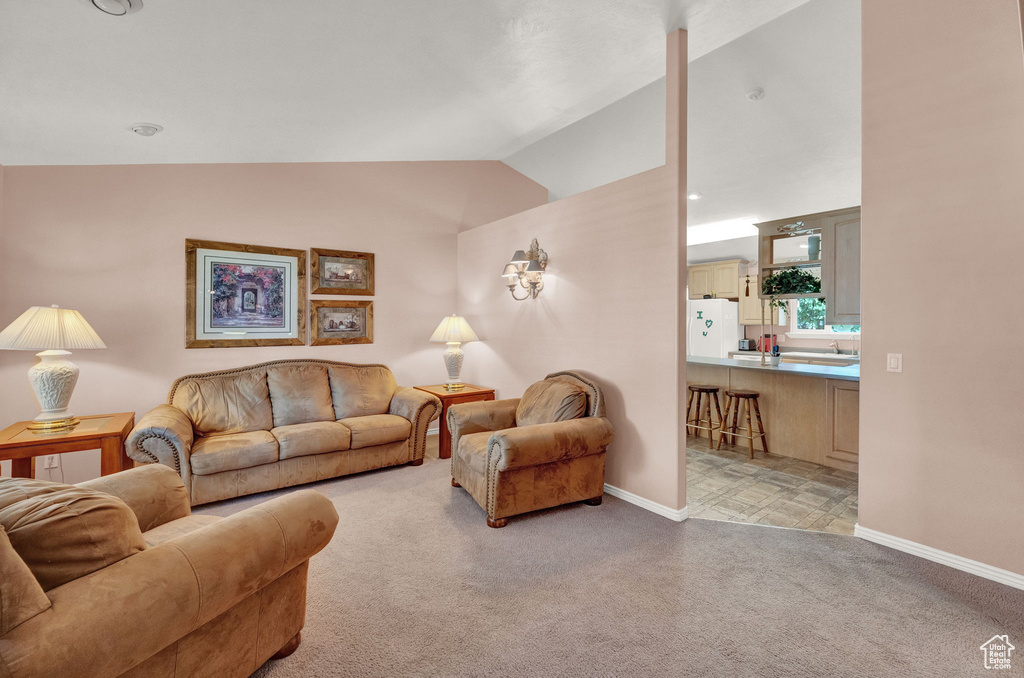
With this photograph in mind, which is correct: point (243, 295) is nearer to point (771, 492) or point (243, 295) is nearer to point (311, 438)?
point (311, 438)

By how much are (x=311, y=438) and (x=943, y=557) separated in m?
3.84

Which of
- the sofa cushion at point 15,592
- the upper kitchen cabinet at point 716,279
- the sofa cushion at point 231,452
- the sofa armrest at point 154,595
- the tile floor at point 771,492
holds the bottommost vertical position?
the tile floor at point 771,492

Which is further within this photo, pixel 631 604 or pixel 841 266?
pixel 841 266

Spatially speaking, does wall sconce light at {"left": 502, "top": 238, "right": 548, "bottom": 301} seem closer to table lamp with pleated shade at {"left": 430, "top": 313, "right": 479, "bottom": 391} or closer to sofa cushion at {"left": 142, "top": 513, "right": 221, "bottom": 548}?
table lamp with pleated shade at {"left": 430, "top": 313, "right": 479, "bottom": 391}

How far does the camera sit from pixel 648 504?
10.4 ft

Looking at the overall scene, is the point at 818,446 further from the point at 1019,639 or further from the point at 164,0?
the point at 164,0

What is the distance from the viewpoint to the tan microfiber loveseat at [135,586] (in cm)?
101

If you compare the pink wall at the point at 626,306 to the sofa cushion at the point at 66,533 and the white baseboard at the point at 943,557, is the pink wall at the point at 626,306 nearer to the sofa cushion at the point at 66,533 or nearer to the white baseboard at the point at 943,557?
the white baseboard at the point at 943,557

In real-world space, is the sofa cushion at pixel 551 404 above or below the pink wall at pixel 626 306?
below

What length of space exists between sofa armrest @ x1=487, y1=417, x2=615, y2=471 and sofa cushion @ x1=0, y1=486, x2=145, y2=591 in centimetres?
182

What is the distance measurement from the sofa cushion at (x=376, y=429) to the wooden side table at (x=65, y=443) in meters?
1.39

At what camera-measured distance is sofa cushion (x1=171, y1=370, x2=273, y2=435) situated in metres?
3.57

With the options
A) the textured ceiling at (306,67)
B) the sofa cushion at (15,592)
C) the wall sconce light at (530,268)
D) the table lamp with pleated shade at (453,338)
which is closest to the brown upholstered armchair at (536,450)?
the wall sconce light at (530,268)

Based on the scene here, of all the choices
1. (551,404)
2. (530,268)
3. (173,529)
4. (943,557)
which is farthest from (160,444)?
(943,557)
